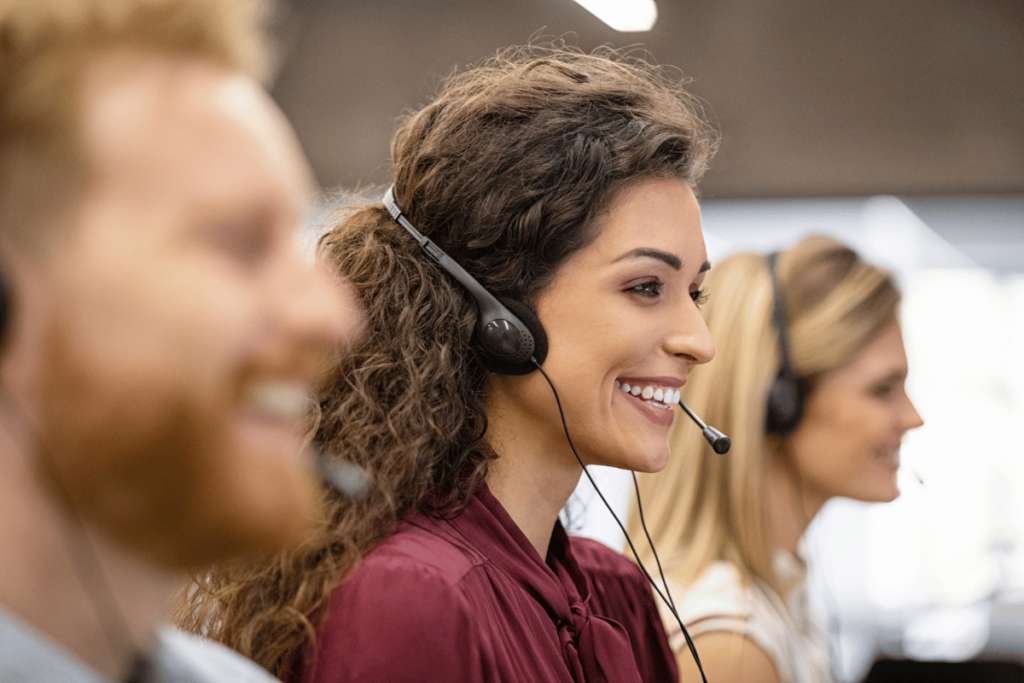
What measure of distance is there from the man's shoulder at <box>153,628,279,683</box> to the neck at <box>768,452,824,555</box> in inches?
52.6

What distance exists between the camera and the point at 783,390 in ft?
5.65

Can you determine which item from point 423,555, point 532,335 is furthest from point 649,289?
point 423,555

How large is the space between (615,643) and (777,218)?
116 inches

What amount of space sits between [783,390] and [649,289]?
0.72m

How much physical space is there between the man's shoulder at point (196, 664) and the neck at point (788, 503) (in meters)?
1.34

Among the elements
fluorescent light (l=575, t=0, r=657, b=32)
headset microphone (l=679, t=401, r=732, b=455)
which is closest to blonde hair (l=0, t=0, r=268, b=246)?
headset microphone (l=679, t=401, r=732, b=455)

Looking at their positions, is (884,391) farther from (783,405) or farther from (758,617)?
(758,617)

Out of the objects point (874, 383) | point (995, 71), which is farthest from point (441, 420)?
point (995, 71)

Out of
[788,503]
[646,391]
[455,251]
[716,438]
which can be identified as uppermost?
[455,251]

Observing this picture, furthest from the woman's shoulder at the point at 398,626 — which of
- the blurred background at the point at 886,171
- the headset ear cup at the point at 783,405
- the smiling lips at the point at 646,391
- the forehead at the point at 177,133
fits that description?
the blurred background at the point at 886,171

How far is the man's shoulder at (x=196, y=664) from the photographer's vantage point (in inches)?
21.4

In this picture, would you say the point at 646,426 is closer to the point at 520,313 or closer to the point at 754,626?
the point at 520,313

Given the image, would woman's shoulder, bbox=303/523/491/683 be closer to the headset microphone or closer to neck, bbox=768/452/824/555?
the headset microphone

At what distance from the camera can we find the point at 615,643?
109cm
